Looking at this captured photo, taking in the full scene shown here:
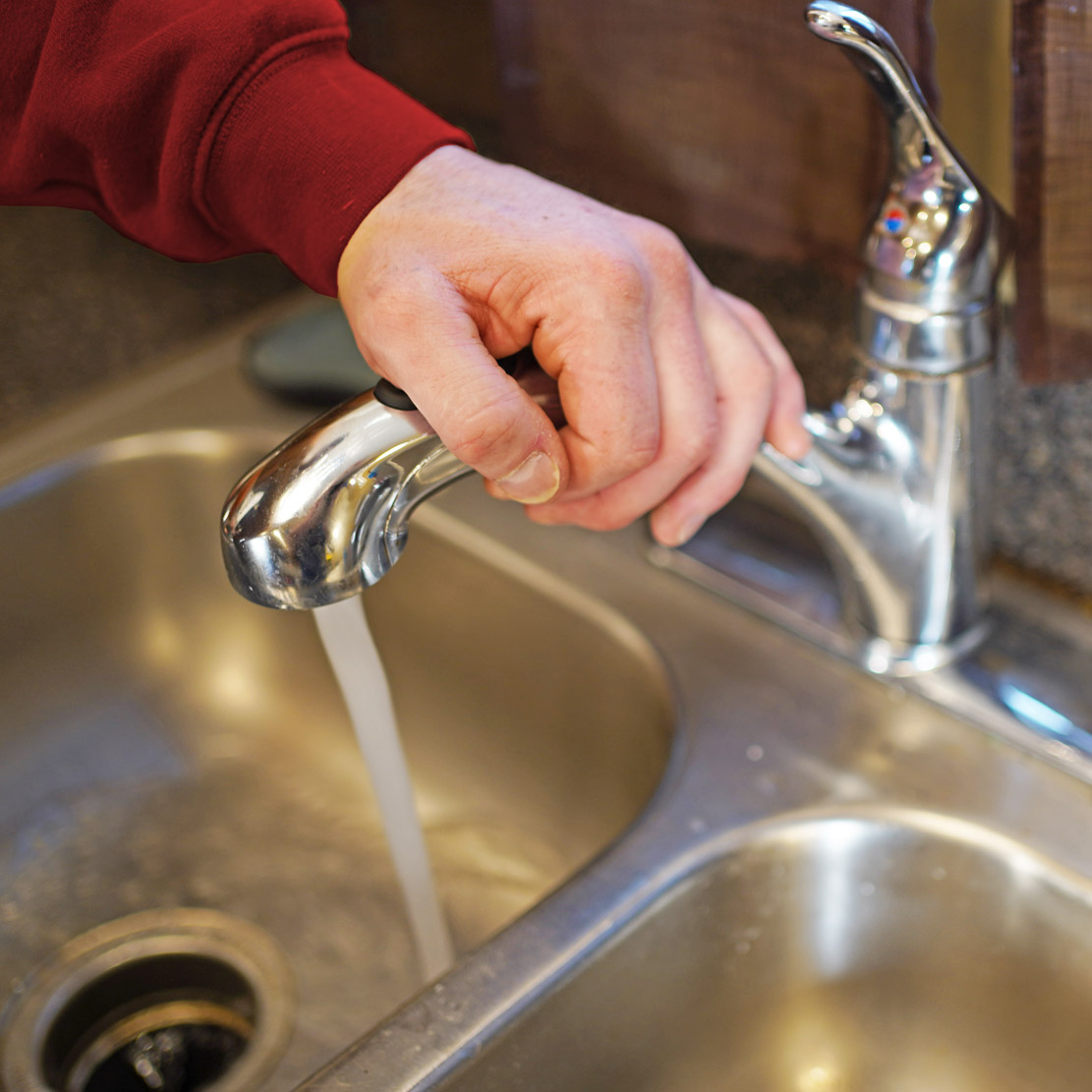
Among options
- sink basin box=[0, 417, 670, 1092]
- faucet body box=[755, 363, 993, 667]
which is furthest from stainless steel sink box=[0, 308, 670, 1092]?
faucet body box=[755, 363, 993, 667]

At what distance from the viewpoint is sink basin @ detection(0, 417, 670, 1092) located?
59 centimetres

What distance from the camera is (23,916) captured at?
0.62 meters

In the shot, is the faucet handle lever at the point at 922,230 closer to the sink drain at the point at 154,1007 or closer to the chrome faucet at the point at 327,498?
the chrome faucet at the point at 327,498

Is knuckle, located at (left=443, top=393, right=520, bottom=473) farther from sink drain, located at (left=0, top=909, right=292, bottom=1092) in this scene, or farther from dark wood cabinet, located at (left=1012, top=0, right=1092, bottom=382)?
sink drain, located at (left=0, top=909, right=292, bottom=1092)

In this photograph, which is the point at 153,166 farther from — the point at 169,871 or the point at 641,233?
the point at 169,871

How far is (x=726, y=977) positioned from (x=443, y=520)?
0.27 m

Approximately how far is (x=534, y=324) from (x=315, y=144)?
105mm

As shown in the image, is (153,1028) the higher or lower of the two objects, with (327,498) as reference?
lower

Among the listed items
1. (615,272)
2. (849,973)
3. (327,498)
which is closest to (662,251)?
(615,272)

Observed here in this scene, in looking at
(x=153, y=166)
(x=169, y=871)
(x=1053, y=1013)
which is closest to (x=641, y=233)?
(x=153, y=166)

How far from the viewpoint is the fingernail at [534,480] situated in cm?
37

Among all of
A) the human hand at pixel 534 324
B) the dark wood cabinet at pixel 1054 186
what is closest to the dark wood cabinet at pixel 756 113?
the dark wood cabinet at pixel 1054 186

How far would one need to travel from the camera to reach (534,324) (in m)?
0.39

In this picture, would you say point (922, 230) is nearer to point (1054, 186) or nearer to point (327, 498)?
point (1054, 186)
